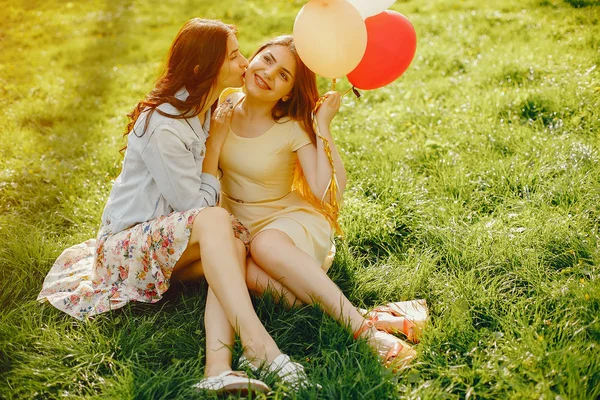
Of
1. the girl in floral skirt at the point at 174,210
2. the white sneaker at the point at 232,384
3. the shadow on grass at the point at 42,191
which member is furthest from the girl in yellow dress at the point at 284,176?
the shadow on grass at the point at 42,191

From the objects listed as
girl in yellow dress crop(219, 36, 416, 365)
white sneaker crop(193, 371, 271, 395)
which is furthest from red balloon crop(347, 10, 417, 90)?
white sneaker crop(193, 371, 271, 395)

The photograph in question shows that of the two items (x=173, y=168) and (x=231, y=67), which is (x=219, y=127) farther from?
(x=173, y=168)

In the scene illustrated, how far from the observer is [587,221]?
8.47 feet

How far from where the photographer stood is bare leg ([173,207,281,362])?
1.96 meters

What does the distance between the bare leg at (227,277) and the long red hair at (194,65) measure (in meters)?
Answer: 0.49

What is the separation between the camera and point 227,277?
79.4 inches

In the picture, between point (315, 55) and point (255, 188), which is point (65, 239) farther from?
point (315, 55)

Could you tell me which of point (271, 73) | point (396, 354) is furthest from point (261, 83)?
point (396, 354)

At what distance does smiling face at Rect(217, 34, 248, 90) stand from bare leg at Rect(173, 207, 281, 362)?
582 millimetres

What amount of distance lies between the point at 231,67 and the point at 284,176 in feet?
1.81

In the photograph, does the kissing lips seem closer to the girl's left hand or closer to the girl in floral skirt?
the girl in floral skirt

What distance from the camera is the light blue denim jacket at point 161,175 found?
2182 millimetres

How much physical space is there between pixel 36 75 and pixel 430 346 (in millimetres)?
5130

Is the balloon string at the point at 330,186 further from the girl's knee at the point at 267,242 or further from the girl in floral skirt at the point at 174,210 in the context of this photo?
the girl in floral skirt at the point at 174,210
